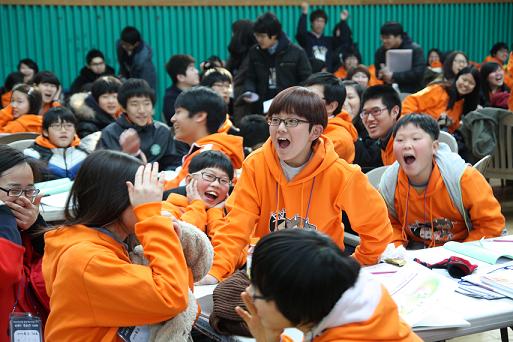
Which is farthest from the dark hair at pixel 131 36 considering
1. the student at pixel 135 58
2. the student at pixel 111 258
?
the student at pixel 111 258

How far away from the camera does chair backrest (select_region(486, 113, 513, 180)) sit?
5.92 meters

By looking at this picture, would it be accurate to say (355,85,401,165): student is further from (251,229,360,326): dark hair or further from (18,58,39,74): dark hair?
(18,58,39,74): dark hair

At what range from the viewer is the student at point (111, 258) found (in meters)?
1.84

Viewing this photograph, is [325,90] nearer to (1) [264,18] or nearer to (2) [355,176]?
(2) [355,176]

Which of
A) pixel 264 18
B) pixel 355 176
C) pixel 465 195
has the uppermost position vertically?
pixel 264 18

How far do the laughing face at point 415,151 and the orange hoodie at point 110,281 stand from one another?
160cm

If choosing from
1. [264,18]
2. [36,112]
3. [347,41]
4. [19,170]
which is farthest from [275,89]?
[19,170]

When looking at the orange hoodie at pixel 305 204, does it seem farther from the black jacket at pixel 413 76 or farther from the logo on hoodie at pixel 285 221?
the black jacket at pixel 413 76

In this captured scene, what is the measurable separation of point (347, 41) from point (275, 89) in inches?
152

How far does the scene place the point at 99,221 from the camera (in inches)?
77.4

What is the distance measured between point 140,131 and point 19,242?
281 centimetres

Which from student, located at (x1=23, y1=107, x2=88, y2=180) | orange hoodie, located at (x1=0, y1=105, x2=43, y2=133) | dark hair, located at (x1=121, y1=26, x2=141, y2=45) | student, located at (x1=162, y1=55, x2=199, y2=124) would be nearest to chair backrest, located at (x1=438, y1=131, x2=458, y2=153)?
student, located at (x1=23, y1=107, x2=88, y2=180)

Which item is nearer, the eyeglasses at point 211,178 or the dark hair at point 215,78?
the eyeglasses at point 211,178

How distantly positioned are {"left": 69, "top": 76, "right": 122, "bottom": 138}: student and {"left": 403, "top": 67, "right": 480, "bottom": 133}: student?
266 cm
